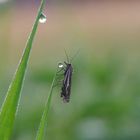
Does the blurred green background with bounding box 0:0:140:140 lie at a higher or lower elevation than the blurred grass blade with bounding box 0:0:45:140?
higher

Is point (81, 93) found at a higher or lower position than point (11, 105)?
higher

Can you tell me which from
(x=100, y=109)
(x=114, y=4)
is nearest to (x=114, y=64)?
(x=100, y=109)

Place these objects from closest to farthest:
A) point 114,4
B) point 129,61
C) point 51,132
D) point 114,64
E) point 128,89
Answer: point 51,132 → point 128,89 → point 114,64 → point 129,61 → point 114,4

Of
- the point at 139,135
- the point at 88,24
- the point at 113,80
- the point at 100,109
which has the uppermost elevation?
the point at 88,24

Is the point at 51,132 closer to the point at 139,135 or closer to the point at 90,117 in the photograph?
the point at 90,117

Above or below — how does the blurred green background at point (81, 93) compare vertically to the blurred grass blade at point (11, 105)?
above

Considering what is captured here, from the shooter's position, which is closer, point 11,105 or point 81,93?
point 11,105

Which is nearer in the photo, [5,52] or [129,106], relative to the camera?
[5,52]

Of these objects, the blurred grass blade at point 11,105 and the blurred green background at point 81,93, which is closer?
the blurred grass blade at point 11,105

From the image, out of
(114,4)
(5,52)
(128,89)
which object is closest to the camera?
(5,52)

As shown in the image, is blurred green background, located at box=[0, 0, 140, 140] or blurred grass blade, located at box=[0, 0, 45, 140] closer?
blurred grass blade, located at box=[0, 0, 45, 140]

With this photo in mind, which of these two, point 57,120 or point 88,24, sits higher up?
point 88,24
